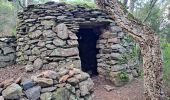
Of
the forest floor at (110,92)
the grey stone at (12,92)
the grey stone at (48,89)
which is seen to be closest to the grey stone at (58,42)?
the forest floor at (110,92)

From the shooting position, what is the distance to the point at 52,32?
789 cm

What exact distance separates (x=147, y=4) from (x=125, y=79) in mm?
4041

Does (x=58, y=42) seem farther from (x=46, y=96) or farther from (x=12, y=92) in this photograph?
(x=12, y=92)

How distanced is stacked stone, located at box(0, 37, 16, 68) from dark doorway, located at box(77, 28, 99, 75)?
219 centimetres

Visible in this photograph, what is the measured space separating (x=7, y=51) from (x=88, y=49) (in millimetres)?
2663

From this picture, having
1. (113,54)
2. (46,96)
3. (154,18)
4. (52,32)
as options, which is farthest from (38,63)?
(154,18)

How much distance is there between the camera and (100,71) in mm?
9008

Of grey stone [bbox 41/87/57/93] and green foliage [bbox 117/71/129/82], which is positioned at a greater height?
grey stone [bbox 41/87/57/93]

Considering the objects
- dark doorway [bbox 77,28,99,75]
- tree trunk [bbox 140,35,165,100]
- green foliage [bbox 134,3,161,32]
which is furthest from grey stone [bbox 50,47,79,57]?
green foliage [bbox 134,3,161,32]

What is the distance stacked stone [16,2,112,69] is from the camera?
7.80m

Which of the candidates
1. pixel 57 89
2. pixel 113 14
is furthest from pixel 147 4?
pixel 57 89

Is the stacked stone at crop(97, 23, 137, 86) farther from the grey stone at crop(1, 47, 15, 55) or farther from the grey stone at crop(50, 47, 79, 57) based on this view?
the grey stone at crop(1, 47, 15, 55)

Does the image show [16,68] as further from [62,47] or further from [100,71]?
[100,71]

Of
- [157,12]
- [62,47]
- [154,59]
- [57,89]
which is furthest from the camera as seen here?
[157,12]
